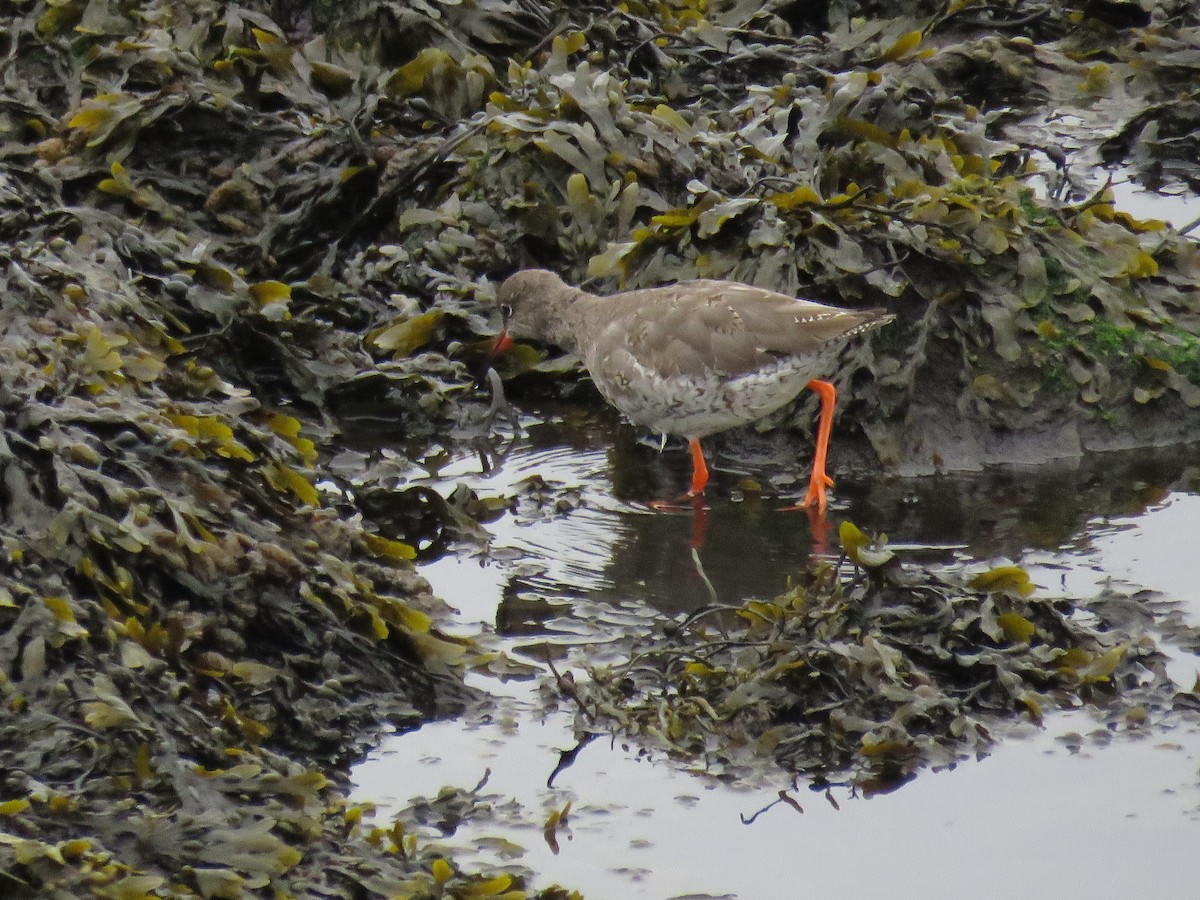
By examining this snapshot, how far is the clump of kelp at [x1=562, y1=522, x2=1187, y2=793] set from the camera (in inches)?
156

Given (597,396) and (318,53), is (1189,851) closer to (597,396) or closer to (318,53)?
(597,396)

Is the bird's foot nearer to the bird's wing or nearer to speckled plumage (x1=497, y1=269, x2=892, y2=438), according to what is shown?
speckled plumage (x1=497, y1=269, x2=892, y2=438)

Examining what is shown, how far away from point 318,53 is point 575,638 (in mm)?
3583

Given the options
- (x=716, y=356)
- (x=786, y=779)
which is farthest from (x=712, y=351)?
(x=786, y=779)

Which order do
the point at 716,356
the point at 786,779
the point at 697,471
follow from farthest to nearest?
the point at 697,471
the point at 716,356
the point at 786,779

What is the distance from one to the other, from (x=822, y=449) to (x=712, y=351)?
0.51m

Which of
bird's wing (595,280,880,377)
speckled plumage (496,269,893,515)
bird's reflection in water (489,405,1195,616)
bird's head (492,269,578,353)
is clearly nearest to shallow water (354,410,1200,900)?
bird's reflection in water (489,405,1195,616)

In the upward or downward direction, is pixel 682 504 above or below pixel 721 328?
below

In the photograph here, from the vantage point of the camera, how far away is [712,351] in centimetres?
566

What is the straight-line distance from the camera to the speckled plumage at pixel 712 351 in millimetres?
5562

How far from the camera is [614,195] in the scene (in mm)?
6512

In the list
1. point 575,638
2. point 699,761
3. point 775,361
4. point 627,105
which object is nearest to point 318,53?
point 627,105

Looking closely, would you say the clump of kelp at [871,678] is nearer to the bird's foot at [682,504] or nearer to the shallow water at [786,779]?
the shallow water at [786,779]

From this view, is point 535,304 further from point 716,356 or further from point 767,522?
point 767,522
